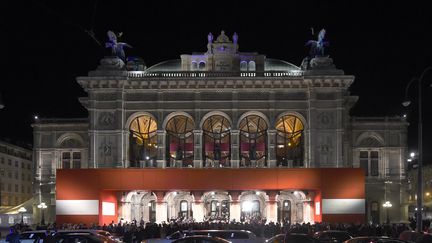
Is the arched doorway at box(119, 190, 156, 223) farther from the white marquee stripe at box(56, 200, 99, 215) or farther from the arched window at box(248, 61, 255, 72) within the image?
the arched window at box(248, 61, 255, 72)

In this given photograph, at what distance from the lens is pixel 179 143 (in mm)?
66438

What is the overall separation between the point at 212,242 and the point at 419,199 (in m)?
15.3

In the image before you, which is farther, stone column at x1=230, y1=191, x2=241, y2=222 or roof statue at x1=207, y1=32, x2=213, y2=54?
roof statue at x1=207, y1=32, x2=213, y2=54

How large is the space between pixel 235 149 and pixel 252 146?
194 cm

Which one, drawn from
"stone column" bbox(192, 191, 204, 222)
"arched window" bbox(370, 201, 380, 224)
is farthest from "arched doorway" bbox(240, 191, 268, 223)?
"arched window" bbox(370, 201, 380, 224)

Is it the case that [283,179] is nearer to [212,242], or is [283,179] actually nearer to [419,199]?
[419,199]

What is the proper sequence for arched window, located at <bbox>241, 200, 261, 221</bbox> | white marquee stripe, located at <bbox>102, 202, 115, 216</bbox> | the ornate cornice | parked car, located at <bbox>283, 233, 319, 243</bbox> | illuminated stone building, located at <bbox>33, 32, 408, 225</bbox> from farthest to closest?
1. arched window, located at <bbox>241, 200, 261, 221</bbox>
2. the ornate cornice
3. illuminated stone building, located at <bbox>33, 32, 408, 225</bbox>
4. white marquee stripe, located at <bbox>102, 202, 115, 216</bbox>
5. parked car, located at <bbox>283, 233, 319, 243</bbox>

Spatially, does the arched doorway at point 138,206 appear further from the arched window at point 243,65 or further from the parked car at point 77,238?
the parked car at point 77,238

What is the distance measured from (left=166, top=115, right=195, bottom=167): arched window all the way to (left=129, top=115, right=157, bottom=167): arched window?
1590 mm

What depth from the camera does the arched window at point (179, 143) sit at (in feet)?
217

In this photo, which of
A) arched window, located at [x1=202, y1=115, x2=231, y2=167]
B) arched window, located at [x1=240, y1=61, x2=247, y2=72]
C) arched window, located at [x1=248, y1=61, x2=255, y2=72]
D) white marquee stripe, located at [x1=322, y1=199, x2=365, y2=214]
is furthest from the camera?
arched window, located at [x1=248, y1=61, x2=255, y2=72]

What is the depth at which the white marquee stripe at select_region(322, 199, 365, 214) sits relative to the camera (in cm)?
5791

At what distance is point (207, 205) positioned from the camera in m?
70.6

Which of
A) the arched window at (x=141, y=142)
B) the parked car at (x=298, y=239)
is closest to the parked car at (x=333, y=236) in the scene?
the parked car at (x=298, y=239)
